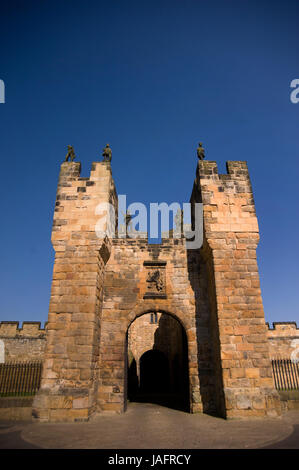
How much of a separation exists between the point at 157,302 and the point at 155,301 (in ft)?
0.24

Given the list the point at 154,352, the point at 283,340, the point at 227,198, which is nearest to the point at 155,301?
the point at 227,198

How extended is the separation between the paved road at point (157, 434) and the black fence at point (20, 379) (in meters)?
3.23

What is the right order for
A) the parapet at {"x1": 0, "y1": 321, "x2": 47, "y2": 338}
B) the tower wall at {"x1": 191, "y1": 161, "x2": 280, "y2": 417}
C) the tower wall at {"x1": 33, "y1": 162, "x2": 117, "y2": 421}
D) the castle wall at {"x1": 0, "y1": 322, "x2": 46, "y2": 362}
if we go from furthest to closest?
the parapet at {"x1": 0, "y1": 321, "x2": 47, "y2": 338} < the castle wall at {"x1": 0, "y1": 322, "x2": 46, "y2": 362} < the tower wall at {"x1": 191, "y1": 161, "x2": 280, "y2": 417} < the tower wall at {"x1": 33, "y1": 162, "x2": 117, "y2": 421}

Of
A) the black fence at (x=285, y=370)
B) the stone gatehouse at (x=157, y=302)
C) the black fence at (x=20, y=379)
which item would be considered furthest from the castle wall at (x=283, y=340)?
the black fence at (x=20, y=379)

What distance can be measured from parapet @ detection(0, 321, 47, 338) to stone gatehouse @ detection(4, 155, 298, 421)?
14298 millimetres

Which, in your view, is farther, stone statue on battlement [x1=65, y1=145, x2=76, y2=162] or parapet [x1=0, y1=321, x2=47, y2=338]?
parapet [x1=0, y1=321, x2=47, y2=338]

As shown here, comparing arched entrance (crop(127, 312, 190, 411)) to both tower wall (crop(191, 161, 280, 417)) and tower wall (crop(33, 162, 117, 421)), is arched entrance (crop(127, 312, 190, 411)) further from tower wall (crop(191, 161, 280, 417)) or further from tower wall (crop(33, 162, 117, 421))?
tower wall (crop(33, 162, 117, 421))

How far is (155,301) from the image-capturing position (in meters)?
9.34

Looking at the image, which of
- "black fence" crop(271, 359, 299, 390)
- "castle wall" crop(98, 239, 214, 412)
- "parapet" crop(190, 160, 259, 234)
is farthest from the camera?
"black fence" crop(271, 359, 299, 390)

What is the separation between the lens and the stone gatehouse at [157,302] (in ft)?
23.8

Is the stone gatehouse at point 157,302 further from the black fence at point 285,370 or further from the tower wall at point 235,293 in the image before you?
the black fence at point 285,370

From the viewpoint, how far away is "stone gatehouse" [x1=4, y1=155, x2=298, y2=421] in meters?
7.27

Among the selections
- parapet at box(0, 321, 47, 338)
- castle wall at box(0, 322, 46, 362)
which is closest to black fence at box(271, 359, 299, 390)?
castle wall at box(0, 322, 46, 362)
